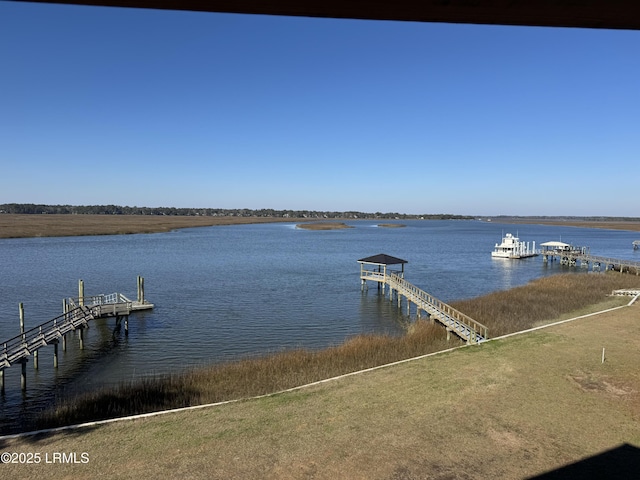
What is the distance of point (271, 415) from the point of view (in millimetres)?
13258

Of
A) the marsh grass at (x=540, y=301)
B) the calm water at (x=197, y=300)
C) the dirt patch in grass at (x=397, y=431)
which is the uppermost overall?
the dirt patch in grass at (x=397, y=431)

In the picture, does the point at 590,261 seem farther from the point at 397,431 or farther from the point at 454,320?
the point at 397,431

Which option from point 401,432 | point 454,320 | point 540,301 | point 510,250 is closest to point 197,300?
point 454,320

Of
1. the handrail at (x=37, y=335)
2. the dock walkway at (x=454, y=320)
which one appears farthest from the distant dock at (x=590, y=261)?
the handrail at (x=37, y=335)

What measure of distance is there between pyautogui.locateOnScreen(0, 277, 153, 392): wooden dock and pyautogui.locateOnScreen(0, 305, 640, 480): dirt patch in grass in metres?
7.61

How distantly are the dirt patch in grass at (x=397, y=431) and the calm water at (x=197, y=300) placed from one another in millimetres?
6673

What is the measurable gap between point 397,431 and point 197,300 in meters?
26.0

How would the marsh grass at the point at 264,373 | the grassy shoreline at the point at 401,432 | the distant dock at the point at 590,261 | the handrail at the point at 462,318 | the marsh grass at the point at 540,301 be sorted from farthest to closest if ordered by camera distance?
the distant dock at the point at 590,261 < the marsh grass at the point at 540,301 < the handrail at the point at 462,318 < the marsh grass at the point at 264,373 < the grassy shoreline at the point at 401,432

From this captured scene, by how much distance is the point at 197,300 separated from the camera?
3491 cm

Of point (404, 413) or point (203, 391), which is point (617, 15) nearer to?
point (404, 413)

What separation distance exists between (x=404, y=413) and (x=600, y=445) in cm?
512

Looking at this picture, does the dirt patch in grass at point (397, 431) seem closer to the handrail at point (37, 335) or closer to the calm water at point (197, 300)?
the calm water at point (197, 300)

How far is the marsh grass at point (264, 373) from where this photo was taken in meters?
15.2

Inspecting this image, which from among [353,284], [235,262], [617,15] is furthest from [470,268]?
[617,15]
